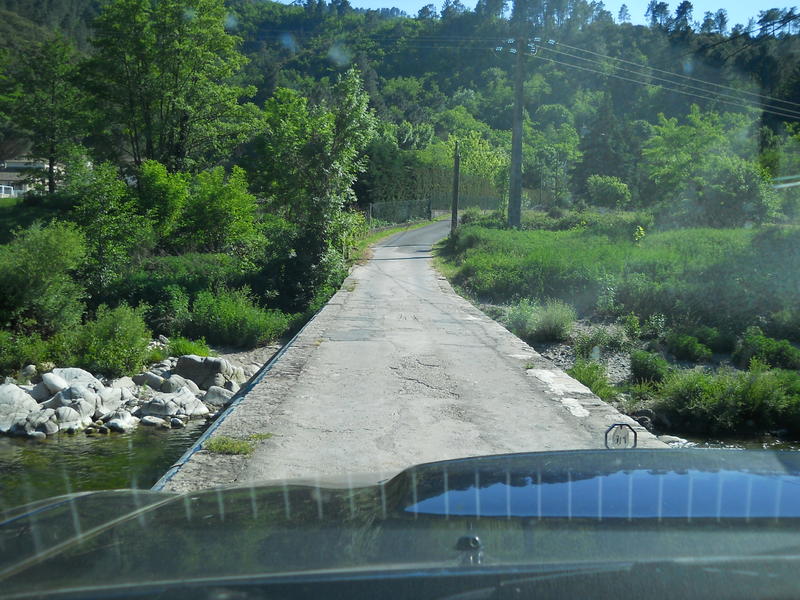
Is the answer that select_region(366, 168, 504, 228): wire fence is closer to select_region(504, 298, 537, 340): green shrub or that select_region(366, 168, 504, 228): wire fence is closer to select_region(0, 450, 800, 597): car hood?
select_region(504, 298, 537, 340): green shrub

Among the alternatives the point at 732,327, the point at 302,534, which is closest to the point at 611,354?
the point at 732,327

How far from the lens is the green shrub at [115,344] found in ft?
53.0

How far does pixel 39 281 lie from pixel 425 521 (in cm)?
1859

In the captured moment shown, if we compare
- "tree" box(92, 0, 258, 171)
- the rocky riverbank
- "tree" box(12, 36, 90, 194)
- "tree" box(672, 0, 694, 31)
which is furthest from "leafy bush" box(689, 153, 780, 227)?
"tree" box(672, 0, 694, 31)

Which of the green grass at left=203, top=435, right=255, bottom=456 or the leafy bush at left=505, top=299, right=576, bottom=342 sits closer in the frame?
the green grass at left=203, top=435, right=255, bottom=456

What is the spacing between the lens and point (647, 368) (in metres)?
12.9

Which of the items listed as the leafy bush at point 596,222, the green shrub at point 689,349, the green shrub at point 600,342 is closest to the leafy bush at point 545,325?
the green shrub at point 600,342

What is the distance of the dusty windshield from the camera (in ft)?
26.0

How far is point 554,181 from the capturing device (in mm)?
70938

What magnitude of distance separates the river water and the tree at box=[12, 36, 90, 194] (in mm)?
32862

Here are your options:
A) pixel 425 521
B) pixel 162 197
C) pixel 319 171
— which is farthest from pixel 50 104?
pixel 425 521

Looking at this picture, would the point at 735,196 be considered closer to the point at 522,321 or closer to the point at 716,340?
A: the point at 716,340

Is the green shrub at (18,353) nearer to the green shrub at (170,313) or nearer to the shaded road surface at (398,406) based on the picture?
the green shrub at (170,313)

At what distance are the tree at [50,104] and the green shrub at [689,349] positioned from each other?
35618mm
